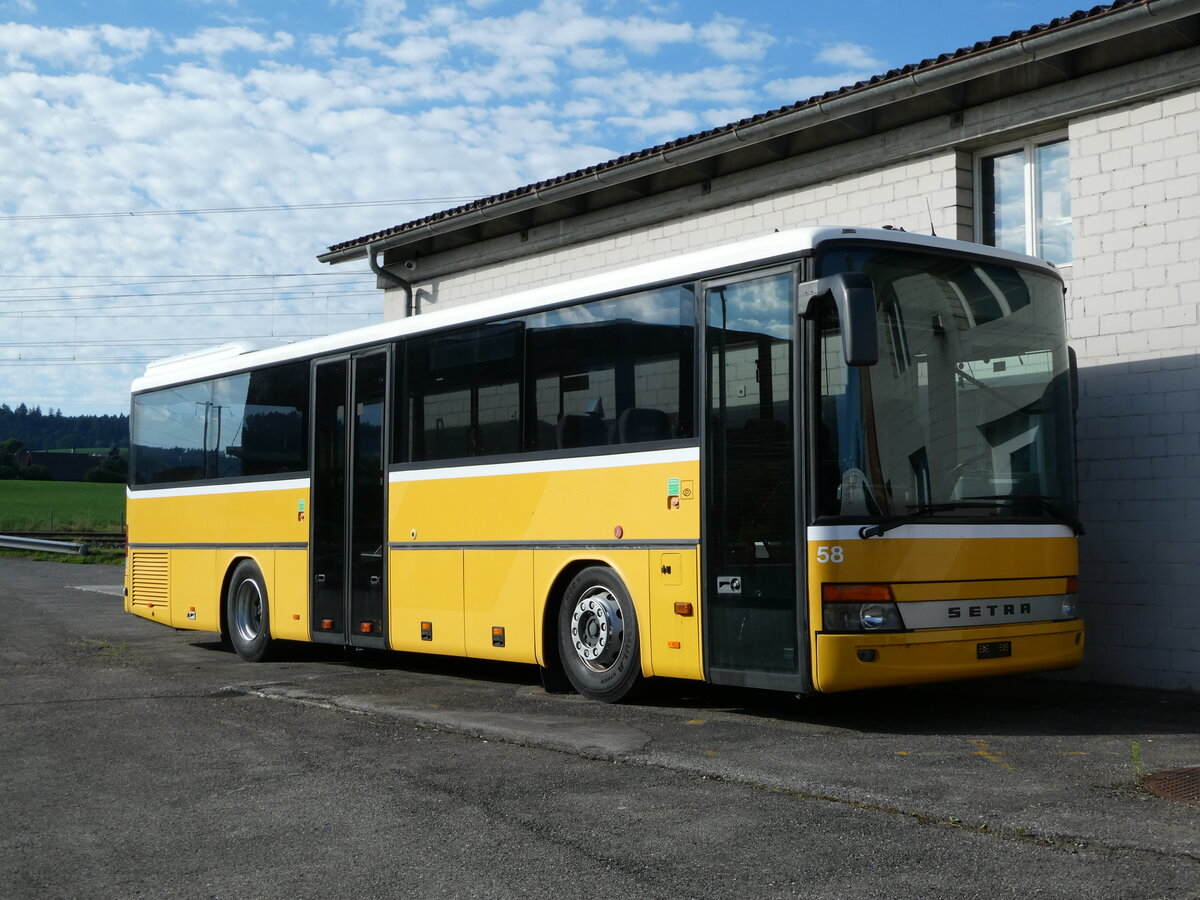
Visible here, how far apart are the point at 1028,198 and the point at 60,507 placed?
194 ft

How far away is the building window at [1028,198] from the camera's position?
1254 centimetres

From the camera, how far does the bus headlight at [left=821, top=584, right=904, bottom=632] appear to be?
338 inches

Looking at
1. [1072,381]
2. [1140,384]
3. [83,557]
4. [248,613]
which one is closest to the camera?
[1072,381]

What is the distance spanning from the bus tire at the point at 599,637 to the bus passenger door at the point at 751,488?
940mm

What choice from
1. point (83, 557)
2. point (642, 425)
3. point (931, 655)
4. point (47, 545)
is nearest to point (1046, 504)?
point (931, 655)

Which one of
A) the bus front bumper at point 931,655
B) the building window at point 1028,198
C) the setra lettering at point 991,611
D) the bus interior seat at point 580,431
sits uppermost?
the building window at point 1028,198

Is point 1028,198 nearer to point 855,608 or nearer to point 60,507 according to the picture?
point 855,608

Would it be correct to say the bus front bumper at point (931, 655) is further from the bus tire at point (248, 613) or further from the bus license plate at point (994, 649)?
the bus tire at point (248, 613)

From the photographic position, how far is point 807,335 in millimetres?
8789

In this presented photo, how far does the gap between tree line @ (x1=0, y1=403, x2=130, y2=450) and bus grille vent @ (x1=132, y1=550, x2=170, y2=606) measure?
114 meters

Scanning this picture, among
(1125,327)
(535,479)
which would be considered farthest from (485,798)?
(1125,327)

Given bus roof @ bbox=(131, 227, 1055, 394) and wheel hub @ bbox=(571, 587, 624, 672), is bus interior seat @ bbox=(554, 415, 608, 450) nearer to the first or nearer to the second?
bus roof @ bbox=(131, 227, 1055, 394)

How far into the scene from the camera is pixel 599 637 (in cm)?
1046

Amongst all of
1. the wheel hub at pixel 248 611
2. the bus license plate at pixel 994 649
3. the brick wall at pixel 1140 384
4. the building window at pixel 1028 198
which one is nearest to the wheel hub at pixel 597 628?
the bus license plate at pixel 994 649
